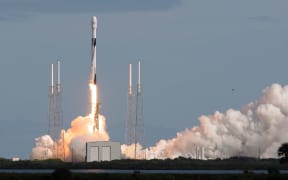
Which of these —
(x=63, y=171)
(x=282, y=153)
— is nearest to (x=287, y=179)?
(x=282, y=153)

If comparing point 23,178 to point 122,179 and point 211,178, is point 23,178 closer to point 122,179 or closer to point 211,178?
point 122,179

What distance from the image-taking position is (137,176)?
169 meters

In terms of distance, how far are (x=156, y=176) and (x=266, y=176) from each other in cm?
1425

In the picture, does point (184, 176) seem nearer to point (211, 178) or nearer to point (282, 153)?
point (211, 178)

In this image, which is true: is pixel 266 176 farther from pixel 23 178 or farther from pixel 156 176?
pixel 23 178

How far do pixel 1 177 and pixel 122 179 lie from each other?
15.5 m

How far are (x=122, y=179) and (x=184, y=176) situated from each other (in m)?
11.9

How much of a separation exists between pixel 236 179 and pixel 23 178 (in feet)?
91.9

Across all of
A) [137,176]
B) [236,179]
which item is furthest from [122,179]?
[236,179]

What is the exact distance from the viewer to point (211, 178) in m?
171

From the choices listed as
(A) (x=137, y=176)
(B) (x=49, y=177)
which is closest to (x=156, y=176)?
(A) (x=137, y=176)

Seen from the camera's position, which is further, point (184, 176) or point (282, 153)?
point (184, 176)

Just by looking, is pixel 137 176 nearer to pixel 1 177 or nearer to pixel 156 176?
pixel 156 176

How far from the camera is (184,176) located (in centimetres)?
17462
